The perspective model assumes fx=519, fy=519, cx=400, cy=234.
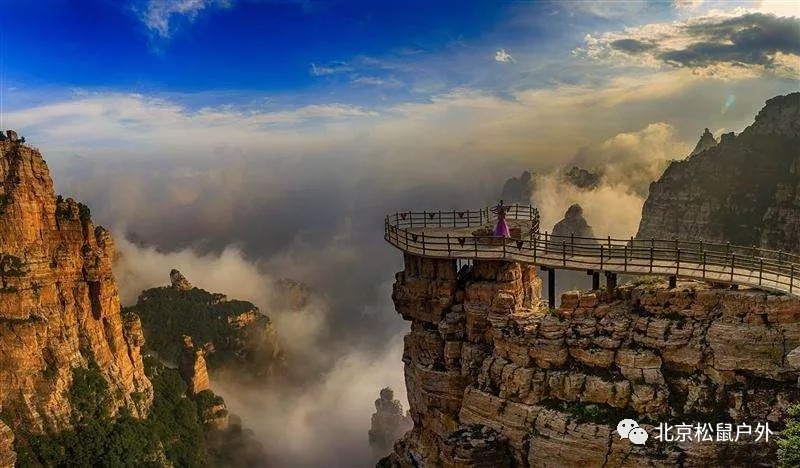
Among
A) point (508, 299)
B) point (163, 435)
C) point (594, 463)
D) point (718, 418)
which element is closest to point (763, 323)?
point (718, 418)

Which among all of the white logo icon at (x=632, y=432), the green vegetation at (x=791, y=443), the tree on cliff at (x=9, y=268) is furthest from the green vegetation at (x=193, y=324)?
the green vegetation at (x=791, y=443)

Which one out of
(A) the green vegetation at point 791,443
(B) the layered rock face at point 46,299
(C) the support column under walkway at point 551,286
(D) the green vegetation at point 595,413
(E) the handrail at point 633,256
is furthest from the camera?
(B) the layered rock face at point 46,299

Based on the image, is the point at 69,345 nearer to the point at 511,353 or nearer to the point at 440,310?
the point at 440,310

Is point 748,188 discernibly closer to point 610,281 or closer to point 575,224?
point 575,224

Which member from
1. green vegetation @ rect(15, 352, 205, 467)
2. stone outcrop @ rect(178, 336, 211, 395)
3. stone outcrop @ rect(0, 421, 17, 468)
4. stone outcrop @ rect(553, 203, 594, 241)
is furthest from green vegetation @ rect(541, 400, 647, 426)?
stone outcrop @ rect(553, 203, 594, 241)

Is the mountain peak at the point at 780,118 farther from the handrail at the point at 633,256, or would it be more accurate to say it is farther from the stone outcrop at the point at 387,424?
the stone outcrop at the point at 387,424

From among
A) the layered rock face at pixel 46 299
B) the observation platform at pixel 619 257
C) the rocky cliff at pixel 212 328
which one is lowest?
the rocky cliff at pixel 212 328
